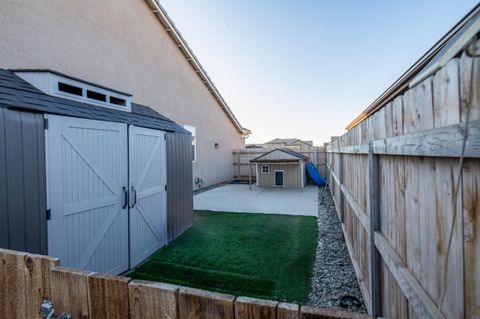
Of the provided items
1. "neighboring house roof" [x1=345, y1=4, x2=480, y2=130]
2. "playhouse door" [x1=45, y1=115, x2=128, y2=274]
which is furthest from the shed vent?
"neighboring house roof" [x1=345, y1=4, x2=480, y2=130]

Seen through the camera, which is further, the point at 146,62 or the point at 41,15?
the point at 146,62

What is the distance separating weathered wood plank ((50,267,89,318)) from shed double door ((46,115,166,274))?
7.30 ft

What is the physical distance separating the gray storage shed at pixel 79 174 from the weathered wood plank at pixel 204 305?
2.46 meters

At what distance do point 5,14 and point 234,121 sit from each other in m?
12.8

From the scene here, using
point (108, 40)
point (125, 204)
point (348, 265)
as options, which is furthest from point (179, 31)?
point (348, 265)

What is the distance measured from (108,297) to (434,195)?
1.46 metres

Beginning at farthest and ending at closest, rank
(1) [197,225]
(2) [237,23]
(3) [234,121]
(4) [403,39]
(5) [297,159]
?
(3) [234,121]
(5) [297,159]
(2) [237,23]
(4) [403,39]
(1) [197,225]

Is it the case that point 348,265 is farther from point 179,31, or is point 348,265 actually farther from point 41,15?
point 179,31

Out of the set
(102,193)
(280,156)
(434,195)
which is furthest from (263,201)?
(434,195)

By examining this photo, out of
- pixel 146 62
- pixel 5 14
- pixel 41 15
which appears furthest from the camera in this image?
pixel 146 62

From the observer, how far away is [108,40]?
6699 mm

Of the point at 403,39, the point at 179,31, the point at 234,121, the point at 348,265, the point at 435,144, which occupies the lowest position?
the point at 348,265

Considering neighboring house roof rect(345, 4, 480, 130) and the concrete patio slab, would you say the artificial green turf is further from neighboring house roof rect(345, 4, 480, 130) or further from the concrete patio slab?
neighboring house roof rect(345, 4, 480, 130)

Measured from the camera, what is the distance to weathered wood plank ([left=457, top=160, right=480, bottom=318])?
89cm
